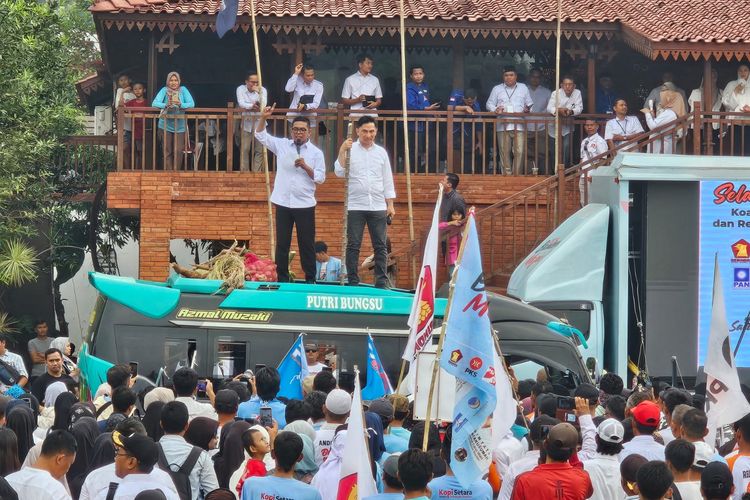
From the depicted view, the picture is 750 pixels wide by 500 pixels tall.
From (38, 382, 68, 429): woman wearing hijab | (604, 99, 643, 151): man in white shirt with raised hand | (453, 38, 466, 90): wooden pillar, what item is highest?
(453, 38, 466, 90): wooden pillar

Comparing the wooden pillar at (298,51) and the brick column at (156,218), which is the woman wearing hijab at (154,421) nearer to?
→ the brick column at (156,218)

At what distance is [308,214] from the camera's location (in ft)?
58.1

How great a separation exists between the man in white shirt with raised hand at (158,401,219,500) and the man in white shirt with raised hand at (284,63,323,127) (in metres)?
12.1

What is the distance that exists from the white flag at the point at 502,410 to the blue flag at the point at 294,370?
3945mm

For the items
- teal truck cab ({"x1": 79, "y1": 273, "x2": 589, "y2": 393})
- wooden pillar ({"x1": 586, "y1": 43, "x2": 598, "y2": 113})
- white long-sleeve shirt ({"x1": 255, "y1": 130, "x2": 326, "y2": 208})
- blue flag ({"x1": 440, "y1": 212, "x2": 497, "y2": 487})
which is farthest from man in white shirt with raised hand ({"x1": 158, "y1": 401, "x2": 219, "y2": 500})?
wooden pillar ({"x1": 586, "y1": 43, "x2": 598, "y2": 113})

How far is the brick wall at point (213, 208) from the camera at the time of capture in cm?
2081

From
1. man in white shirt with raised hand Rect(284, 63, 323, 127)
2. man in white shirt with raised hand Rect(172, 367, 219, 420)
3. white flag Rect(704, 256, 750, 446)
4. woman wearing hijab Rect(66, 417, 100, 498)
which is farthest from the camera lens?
man in white shirt with raised hand Rect(284, 63, 323, 127)

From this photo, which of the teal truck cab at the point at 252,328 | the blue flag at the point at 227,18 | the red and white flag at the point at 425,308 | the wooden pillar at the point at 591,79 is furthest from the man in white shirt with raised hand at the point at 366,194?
the red and white flag at the point at 425,308

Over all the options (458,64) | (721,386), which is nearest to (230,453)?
(721,386)

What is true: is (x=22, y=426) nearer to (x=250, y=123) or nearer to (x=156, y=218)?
(x=156, y=218)

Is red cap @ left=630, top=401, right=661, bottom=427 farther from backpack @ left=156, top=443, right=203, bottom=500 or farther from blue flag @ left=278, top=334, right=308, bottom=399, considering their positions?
blue flag @ left=278, top=334, right=308, bottom=399

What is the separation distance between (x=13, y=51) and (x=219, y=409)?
40.1 feet

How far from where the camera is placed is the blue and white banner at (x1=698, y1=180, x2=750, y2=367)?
17.9 m

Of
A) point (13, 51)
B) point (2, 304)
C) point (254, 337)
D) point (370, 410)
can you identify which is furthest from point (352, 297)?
point (2, 304)
